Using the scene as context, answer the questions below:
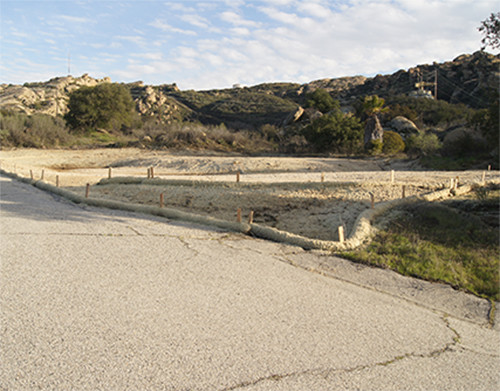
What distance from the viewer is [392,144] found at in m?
32.8

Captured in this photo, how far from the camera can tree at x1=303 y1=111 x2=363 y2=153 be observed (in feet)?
109

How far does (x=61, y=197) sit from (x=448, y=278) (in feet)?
31.9

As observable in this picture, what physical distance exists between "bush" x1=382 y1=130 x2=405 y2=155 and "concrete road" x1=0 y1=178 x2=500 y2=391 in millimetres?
27494

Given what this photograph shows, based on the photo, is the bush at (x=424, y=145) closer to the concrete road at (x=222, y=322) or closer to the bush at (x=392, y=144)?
the bush at (x=392, y=144)

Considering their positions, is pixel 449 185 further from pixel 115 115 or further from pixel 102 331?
pixel 115 115

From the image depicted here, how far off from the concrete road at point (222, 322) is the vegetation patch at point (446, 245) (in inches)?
27.4

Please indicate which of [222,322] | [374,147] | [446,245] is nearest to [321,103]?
[374,147]

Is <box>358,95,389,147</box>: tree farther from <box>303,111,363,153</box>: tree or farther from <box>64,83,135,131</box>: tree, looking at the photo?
<box>64,83,135,131</box>: tree

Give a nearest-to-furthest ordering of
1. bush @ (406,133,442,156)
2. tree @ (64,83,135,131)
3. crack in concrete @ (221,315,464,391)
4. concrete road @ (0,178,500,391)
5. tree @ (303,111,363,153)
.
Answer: crack in concrete @ (221,315,464,391) < concrete road @ (0,178,500,391) < bush @ (406,133,442,156) < tree @ (303,111,363,153) < tree @ (64,83,135,131)

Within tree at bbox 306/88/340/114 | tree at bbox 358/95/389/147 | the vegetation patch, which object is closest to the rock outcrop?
tree at bbox 306/88/340/114

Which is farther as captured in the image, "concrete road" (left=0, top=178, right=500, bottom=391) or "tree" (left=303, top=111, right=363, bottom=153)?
"tree" (left=303, top=111, right=363, bottom=153)

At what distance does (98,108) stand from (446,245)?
39132 mm

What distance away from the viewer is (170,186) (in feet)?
46.4

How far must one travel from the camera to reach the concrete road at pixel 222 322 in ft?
10.6
